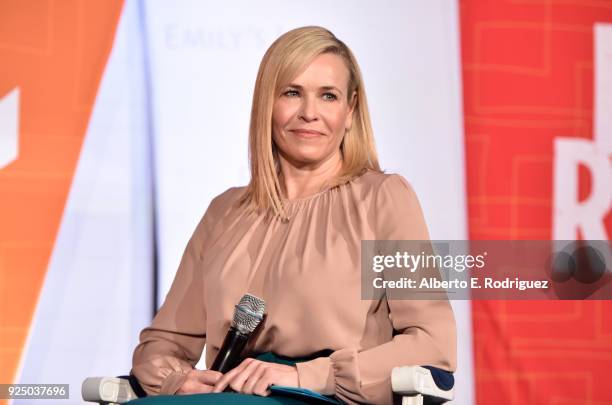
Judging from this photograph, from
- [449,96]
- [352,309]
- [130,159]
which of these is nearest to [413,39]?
[449,96]

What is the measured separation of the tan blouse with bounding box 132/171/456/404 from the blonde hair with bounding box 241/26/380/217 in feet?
0.20

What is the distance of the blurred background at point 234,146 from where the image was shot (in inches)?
139

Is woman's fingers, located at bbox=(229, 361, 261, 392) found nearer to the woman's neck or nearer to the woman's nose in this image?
the woman's neck

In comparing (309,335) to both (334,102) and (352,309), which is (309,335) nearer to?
(352,309)

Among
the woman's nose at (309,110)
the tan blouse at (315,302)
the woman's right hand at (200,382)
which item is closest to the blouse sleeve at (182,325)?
the tan blouse at (315,302)

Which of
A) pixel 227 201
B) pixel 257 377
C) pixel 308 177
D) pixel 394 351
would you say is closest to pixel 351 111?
pixel 308 177

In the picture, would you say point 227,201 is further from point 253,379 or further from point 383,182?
point 253,379

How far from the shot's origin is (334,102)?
2719 millimetres

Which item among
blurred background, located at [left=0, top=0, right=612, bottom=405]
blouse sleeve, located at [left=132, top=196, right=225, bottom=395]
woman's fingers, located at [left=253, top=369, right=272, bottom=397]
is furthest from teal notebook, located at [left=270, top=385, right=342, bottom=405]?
blurred background, located at [left=0, top=0, right=612, bottom=405]

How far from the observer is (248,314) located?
2.43m

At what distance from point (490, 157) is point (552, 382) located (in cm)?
82

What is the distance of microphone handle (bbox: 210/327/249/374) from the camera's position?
2.43 meters

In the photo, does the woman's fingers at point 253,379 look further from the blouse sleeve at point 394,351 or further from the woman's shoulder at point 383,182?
the woman's shoulder at point 383,182

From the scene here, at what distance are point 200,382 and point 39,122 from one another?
5.11 ft
